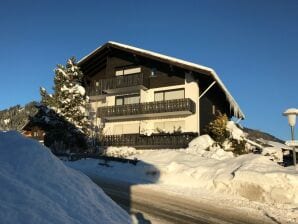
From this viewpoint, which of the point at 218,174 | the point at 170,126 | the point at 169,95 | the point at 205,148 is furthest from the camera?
the point at 169,95

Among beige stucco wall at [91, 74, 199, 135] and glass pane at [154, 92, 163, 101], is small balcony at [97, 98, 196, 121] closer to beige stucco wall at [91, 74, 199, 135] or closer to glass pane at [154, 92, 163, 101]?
beige stucco wall at [91, 74, 199, 135]

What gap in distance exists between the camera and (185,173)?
18141 millimetres

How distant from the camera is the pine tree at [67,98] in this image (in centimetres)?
3453

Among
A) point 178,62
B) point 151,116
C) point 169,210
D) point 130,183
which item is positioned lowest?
point 169,210

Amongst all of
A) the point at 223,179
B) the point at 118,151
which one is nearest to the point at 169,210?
the point at 223,179

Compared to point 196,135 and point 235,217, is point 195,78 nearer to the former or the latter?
point 196,135

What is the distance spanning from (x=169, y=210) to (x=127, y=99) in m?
27.1

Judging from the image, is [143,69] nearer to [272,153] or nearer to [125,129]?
[125,129]

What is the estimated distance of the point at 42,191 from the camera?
6598 mm

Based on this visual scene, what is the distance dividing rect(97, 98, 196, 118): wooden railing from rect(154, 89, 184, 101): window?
1.34 m

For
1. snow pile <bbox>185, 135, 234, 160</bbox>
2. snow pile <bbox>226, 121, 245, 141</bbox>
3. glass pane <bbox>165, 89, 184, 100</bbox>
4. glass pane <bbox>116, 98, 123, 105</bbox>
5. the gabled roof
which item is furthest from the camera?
glass pane <bbox>116, 98, 123, 105</bbox>

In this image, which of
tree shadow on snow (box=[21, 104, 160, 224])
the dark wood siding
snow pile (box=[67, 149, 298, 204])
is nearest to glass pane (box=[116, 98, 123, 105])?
the dark wood siding

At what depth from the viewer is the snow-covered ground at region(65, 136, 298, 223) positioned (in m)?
13.7

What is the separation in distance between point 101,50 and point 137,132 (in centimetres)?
920
